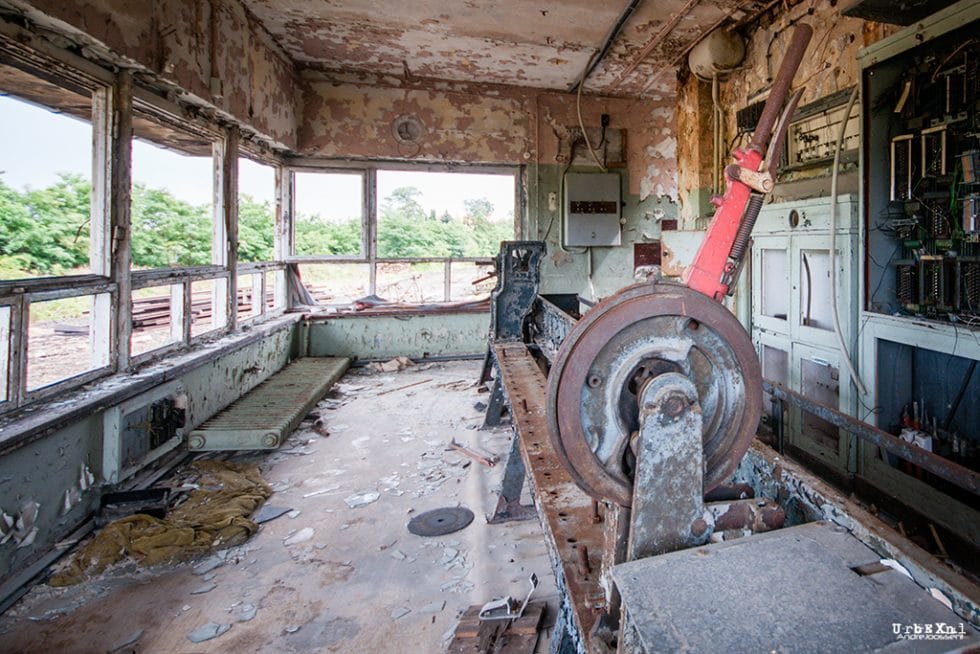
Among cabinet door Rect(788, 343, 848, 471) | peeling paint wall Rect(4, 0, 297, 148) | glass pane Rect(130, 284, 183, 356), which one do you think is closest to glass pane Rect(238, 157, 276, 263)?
peeling paint wall Rect(4, 0, 297, 148)

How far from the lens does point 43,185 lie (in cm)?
264

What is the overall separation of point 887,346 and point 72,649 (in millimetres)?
3783

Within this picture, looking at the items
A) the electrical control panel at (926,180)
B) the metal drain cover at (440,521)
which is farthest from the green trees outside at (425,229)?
the electrical control panel at (926,180)

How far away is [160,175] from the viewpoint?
3.67m

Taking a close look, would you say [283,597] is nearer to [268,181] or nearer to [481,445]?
[481,445]

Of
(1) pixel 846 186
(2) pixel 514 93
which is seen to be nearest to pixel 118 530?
(1) pixel 846 186

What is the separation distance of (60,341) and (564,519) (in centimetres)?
286

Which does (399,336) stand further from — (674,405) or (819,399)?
(674,405)

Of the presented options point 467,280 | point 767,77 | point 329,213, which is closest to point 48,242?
point 329,213

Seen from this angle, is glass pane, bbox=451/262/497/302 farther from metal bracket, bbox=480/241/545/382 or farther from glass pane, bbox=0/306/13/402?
glass pane, bbox=0/306/13/402

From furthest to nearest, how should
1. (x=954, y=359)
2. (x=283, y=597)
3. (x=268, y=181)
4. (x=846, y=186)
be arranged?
(x=268, y=181) < (x=846, y=186) < (x=954, y=359) < (x=283, y=597)

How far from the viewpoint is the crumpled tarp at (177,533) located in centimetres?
230

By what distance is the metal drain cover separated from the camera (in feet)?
8.49

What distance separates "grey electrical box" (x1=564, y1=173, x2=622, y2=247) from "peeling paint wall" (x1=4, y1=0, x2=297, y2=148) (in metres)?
3.28
